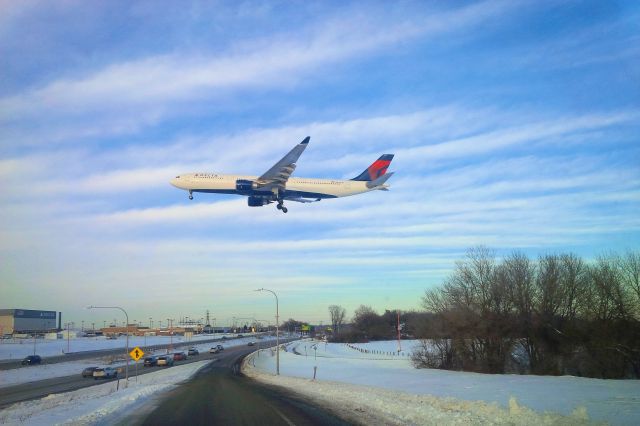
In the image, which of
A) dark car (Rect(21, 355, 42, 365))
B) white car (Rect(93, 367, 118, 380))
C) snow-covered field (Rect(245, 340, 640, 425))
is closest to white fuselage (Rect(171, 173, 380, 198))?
snow-covered field (Rect(245, 340, 640, 425))

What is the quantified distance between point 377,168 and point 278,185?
11.6 meters

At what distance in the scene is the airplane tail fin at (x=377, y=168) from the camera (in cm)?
4525

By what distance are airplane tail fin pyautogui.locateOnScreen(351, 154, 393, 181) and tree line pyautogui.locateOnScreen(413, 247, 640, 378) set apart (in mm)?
17326

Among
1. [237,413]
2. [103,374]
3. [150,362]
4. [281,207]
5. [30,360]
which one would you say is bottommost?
[150,362]

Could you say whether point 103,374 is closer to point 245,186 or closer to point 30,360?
point 30,360

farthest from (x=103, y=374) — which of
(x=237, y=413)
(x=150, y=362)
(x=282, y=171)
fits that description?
(x=237, y=413)

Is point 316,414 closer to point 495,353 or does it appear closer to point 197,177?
point 197,177

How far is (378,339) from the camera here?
6796 inches

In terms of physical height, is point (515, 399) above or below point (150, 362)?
above

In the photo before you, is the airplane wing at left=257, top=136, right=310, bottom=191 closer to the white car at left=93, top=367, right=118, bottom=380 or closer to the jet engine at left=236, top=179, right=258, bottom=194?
the jet engine at left=236, top=179, right=258, bottom=194

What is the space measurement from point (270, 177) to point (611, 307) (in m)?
30.8

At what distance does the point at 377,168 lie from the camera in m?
45.4

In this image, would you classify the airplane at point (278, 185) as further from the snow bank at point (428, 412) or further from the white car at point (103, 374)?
the white car at point (103, 374)

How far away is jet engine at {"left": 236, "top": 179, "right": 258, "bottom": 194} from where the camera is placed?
123ft
